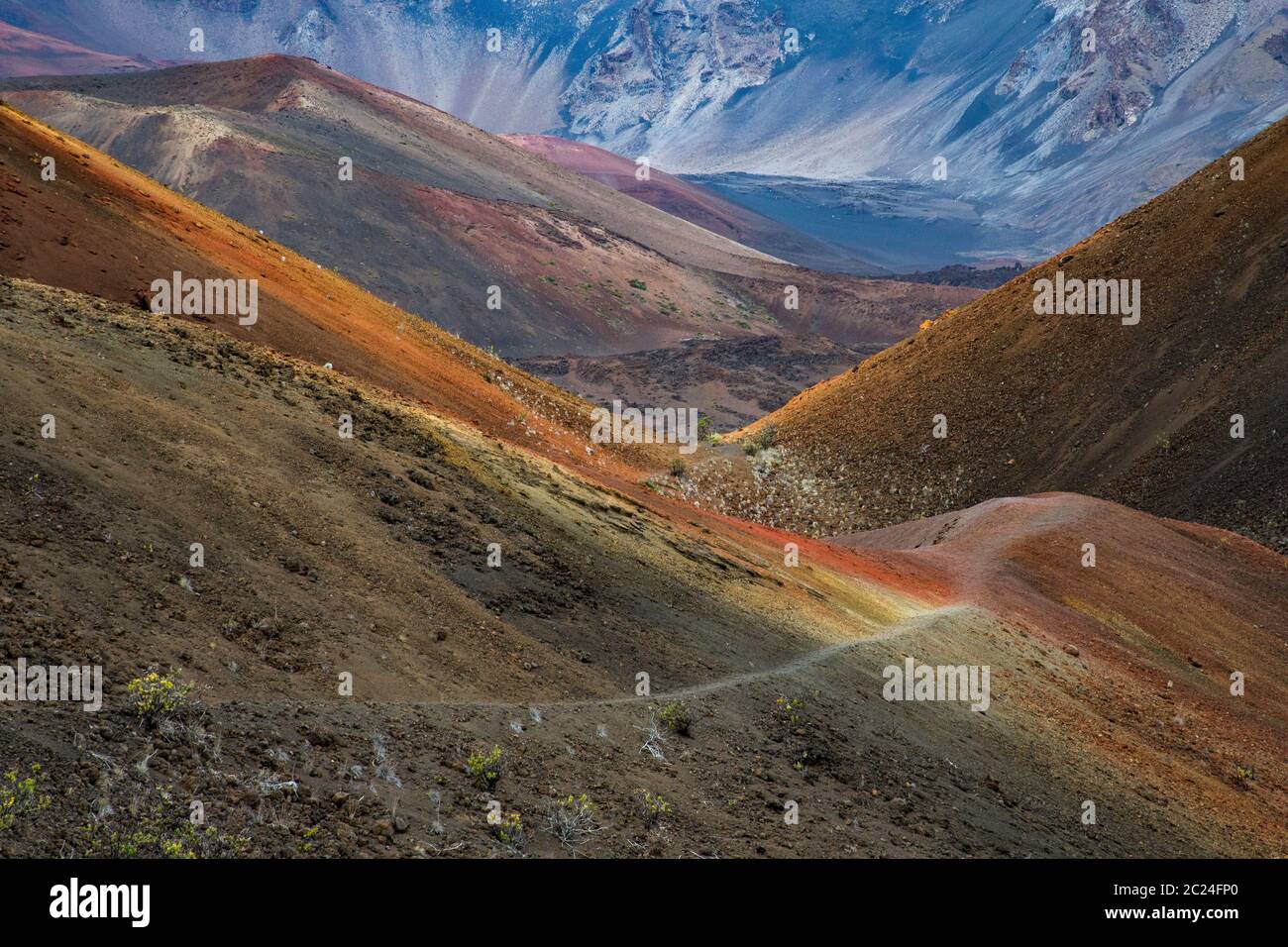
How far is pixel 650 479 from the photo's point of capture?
2934 cm

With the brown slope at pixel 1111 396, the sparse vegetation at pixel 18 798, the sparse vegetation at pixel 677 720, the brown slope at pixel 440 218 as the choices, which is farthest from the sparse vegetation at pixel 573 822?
the brown slope at pixel 440 218

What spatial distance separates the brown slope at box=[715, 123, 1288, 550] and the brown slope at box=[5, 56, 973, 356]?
3875 cm

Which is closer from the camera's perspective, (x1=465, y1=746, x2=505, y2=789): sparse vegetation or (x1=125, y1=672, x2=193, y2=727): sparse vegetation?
(x1=125, y1=672, x2=193, y2=727): sparse vegetation

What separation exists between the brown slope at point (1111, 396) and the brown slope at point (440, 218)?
38750mm

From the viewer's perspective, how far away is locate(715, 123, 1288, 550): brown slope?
99.1 ft

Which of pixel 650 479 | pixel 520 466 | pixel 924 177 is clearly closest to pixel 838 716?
pixel 520 466

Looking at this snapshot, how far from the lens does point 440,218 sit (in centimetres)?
8312

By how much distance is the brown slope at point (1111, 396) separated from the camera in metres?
30.2

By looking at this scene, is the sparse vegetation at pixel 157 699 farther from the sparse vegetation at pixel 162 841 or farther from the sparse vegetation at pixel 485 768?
the sparse vegetation at pixel 485 768

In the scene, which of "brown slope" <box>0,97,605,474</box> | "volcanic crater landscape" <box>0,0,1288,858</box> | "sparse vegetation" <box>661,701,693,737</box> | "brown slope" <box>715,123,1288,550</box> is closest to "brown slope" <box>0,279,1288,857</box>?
"volcanic crater landscape" <box>0,0,1288,858</box>

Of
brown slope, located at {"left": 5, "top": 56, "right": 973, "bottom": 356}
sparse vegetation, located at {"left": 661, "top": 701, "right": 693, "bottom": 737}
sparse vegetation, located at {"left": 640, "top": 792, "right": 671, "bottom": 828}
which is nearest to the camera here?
sparse vegetation, located at {"left": 640, "top": 792, "right": 671, "bottom": 828}

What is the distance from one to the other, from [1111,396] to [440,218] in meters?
58.4

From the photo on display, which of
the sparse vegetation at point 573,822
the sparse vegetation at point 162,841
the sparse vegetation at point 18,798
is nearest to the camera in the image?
the sparse vegetation at point 18,798

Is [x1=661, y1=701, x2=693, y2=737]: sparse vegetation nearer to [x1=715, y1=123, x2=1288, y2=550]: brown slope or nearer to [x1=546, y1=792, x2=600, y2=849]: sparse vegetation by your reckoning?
[x1=546, y1=792, x2=600, y2=849]: sparse vegetation
